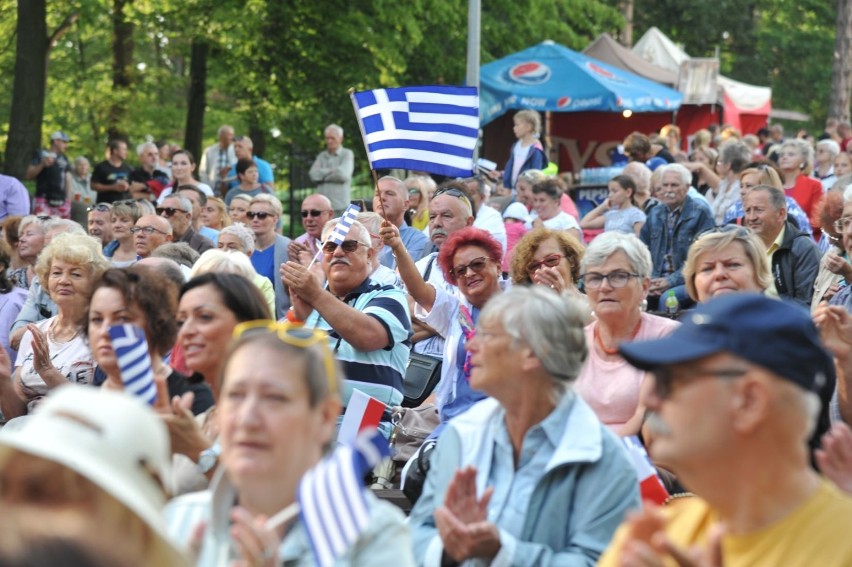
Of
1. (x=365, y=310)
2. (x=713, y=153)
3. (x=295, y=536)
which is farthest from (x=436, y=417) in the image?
(x=713, y=153)

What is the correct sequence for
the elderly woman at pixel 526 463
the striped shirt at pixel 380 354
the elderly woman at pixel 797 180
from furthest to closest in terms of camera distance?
1. the elderly woman at pixel 797 180
2. the striped shirt at pixel 380 354
3. the elderly woman at pixel 526 463

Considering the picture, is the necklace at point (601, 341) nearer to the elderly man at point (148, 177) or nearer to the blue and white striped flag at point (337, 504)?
the blue and white striped flag at point (337, 504)

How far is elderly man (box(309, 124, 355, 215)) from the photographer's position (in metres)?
19.5

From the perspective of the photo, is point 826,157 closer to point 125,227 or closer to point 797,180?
point 797,180

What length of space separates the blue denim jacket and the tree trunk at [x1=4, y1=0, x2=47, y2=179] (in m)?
12.7

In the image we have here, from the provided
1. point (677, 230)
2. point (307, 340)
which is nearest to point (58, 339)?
point (307, 340)

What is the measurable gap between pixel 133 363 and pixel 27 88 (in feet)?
60.0

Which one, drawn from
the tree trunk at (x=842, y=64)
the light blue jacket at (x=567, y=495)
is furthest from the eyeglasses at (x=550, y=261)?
the tree trunk at (x=842, y=64)

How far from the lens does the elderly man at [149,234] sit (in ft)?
34.7

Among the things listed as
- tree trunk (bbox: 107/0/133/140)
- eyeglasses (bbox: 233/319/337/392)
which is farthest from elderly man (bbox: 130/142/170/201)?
eyeglasses (bbox: 233/319/337/392)

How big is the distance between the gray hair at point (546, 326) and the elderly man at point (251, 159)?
13456mm

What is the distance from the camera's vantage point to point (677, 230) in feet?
39.3

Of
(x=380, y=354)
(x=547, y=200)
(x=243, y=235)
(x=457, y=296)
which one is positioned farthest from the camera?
(x=547, y=200)

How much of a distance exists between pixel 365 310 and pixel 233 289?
1.91 meters
